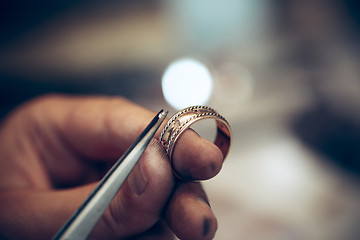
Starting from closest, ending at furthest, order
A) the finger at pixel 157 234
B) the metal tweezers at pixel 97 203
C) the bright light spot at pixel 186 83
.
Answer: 1. the metal tweezers at pixel 97 203
2. the finger at pixel 157 234
3. the bright light spot at pixel 186 83

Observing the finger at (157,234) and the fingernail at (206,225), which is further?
the finger at (157,234)

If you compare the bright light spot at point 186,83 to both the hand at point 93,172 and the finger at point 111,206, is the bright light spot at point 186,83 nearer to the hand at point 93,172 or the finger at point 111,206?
the hand at point 93,172

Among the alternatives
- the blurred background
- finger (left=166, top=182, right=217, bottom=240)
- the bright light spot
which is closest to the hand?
finger (left=166, top=182, right=217, bottom=240)

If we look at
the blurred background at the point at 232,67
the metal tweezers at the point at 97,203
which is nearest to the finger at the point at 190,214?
the metal tweezers at the point at 97,203

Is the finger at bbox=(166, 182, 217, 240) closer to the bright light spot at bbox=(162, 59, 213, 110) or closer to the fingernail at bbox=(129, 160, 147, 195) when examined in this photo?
the fingernail at bbox=(129, 160, 147, 195)

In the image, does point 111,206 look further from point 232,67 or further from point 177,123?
point 232,67

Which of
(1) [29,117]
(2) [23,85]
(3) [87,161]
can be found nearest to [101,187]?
(3) [87,161]

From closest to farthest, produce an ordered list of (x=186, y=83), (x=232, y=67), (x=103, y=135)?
(x=103, y=135), (x=186, y=83), (x=232, y=67)

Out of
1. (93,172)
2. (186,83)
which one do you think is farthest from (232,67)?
(93,172)
